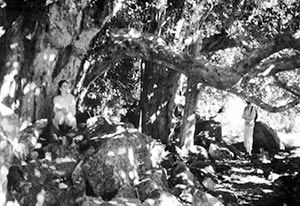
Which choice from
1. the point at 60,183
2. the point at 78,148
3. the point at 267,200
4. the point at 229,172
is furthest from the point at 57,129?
the point at 229,172

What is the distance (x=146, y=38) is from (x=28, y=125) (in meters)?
3.51

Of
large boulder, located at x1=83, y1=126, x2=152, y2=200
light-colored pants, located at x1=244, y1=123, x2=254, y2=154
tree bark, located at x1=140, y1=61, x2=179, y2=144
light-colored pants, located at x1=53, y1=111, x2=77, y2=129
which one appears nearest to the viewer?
large boulder, located at x1=83, y1=126, x2=152, y2=200

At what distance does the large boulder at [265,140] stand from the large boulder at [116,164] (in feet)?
30.3

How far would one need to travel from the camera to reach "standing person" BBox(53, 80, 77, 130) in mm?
8359

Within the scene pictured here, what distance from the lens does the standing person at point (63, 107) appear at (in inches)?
329

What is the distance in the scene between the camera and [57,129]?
27.5 ft

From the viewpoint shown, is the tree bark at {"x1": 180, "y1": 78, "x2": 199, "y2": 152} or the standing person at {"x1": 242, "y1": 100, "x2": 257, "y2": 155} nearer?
Answer: the tree bark at {"x1": 180, "y1": 78, "x2": 199, "y2": 152}

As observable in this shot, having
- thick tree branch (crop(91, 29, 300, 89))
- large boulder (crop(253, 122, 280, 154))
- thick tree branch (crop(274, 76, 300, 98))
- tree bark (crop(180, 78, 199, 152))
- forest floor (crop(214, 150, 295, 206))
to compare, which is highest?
thick tree branch (crop(91, 29, 300, 89))

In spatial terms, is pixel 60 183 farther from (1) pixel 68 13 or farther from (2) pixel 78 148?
(1) pixel 68 13

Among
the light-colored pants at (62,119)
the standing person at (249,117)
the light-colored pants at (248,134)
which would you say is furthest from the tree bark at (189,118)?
the light-colored pants at (62,119)

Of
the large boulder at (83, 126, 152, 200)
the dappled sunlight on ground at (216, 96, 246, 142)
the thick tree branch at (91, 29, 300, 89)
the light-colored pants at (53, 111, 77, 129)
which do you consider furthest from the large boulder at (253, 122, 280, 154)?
the light-colored pants at (53, 111, 77, 129)

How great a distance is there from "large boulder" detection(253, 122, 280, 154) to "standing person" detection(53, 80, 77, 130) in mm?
10445

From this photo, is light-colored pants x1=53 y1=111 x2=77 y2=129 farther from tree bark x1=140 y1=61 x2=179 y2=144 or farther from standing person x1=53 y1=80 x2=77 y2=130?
tree bark x1=140 y1=61 x2=179 y2=144

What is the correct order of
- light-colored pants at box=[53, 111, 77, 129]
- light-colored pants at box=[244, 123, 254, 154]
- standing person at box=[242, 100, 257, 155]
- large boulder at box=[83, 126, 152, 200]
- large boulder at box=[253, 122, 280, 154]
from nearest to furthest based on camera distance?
large boulder at box=[83, 126, 152, 200] → light-colored pants at box=[53, 111, 77, 129] → standing person at box=[242, 100, 257, 155] → light-colored pants at box=[244, 123, 254, 154] → large boulder at box=[253, 122, 280, 154]
